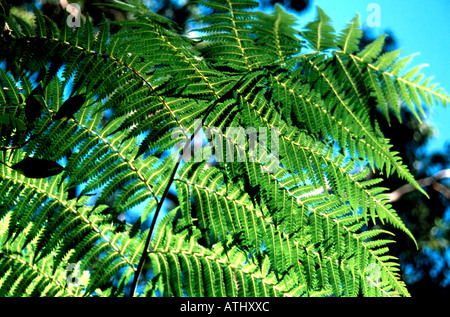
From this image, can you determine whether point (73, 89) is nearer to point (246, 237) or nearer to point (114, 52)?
point (114, 52)

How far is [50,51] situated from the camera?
2.16 ft

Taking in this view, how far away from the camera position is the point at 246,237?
74 cm

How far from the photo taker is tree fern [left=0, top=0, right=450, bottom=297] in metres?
0.66

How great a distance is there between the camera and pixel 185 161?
0.76 m

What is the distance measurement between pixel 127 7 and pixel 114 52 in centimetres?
12

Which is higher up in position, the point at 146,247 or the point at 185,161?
the point at 185,161

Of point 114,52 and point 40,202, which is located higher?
point 114,52

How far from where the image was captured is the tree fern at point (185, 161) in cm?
66

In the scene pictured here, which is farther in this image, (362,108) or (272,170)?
(272,170)

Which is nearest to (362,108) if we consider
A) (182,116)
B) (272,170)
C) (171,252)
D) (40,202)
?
(272,170)
